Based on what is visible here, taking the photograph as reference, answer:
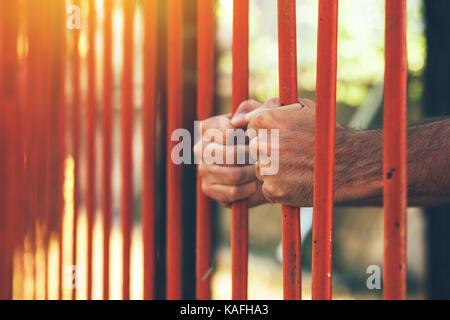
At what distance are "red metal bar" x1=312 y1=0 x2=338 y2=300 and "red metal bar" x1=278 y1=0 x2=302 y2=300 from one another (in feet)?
0.29

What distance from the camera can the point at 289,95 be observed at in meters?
0.78

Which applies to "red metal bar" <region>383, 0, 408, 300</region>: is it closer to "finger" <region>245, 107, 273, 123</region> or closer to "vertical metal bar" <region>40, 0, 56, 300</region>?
"finger" <region>245, 107, 273, 123</region>

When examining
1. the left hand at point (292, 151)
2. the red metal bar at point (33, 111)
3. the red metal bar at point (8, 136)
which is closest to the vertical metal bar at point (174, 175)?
the left hand at point (292, 151)

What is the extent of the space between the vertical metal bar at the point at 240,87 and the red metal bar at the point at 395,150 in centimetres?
36

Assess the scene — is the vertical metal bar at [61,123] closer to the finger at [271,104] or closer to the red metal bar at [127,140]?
the red metal bar at [127,140]

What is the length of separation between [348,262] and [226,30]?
2.65 meters

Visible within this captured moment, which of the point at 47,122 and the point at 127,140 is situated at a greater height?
the point at 47,122

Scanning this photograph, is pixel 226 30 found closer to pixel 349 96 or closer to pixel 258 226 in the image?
pixel 349 96

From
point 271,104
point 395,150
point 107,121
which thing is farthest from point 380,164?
point 107,121

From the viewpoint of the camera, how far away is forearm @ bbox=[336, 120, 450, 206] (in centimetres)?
75

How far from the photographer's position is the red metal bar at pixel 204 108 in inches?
39.5

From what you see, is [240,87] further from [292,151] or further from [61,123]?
[61,123]

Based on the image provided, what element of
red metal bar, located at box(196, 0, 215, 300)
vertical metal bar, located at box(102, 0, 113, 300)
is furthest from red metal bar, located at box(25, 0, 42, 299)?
red metal bar, located at box(196, 0, 215, 300)

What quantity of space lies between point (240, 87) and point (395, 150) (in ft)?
1.37
